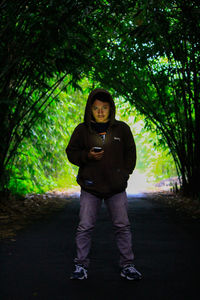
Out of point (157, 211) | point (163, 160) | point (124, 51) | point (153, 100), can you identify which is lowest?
point (157, 211)

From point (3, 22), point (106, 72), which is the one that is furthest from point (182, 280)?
point (106, 72)

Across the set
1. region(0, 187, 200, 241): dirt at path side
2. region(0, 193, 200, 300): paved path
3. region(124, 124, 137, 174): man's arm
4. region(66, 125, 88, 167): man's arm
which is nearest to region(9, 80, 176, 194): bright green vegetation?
region(0, 187, 200, 241): dirt at path side

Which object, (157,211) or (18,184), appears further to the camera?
(18,184)

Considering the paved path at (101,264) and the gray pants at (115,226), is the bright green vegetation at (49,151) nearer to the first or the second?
the paved path at (101,264)

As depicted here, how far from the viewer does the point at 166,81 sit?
6.75m

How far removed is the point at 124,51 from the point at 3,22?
A: 9.43 feet

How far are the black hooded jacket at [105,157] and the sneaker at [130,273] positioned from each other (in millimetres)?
513

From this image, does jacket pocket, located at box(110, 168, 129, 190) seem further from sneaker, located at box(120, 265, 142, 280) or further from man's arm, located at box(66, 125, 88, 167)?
sneaker, located at box(120, 265, 142, 280)

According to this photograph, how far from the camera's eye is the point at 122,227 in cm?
258

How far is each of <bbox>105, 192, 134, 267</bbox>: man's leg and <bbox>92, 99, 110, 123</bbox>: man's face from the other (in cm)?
56

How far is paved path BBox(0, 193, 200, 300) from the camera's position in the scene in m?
2.24

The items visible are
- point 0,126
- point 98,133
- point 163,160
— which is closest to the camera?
point 98,133

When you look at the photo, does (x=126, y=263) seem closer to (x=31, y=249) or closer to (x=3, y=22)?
(x=31, y=249)

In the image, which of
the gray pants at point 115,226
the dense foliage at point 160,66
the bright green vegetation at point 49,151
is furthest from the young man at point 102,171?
the bright green vegetation at point 49,151
